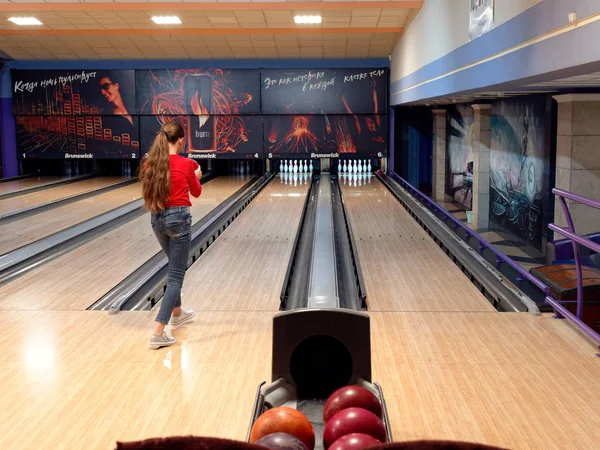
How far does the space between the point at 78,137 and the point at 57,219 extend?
171 inches

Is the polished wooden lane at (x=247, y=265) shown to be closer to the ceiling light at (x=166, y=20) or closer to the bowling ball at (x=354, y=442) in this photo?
the bowling ball at (x=354, y=442)

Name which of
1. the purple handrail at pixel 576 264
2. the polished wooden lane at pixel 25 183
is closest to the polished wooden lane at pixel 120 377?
the purple handrail at pixel 576 264

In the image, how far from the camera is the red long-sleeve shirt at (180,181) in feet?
10.8

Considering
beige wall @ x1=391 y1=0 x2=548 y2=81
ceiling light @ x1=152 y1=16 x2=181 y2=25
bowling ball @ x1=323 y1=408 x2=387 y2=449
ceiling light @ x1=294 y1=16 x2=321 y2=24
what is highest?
ceiling light @ x1=152 y1=16 x2=181 y2=25

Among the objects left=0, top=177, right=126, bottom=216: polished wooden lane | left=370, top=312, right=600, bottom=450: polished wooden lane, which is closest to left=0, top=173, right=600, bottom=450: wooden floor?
A: left=370, top=312, right=600, bottom=450: polished wooden lane

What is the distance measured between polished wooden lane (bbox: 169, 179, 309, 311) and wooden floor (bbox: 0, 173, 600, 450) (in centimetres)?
7

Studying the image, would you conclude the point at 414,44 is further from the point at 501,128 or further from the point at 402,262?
the point at 402,262

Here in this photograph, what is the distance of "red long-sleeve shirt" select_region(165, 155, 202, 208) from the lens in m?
3.29

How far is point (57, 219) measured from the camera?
7320 mm

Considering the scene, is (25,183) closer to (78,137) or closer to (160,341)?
(78,137)

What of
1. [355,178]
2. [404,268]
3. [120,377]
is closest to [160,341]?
[120,377]

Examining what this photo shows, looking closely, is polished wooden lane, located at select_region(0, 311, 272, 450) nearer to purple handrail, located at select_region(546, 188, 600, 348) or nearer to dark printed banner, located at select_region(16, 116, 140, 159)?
purple handrail, located at select_region(546, 188, 600, 348)

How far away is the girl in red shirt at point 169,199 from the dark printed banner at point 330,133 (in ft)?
25.8

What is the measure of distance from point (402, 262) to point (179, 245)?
232cm
